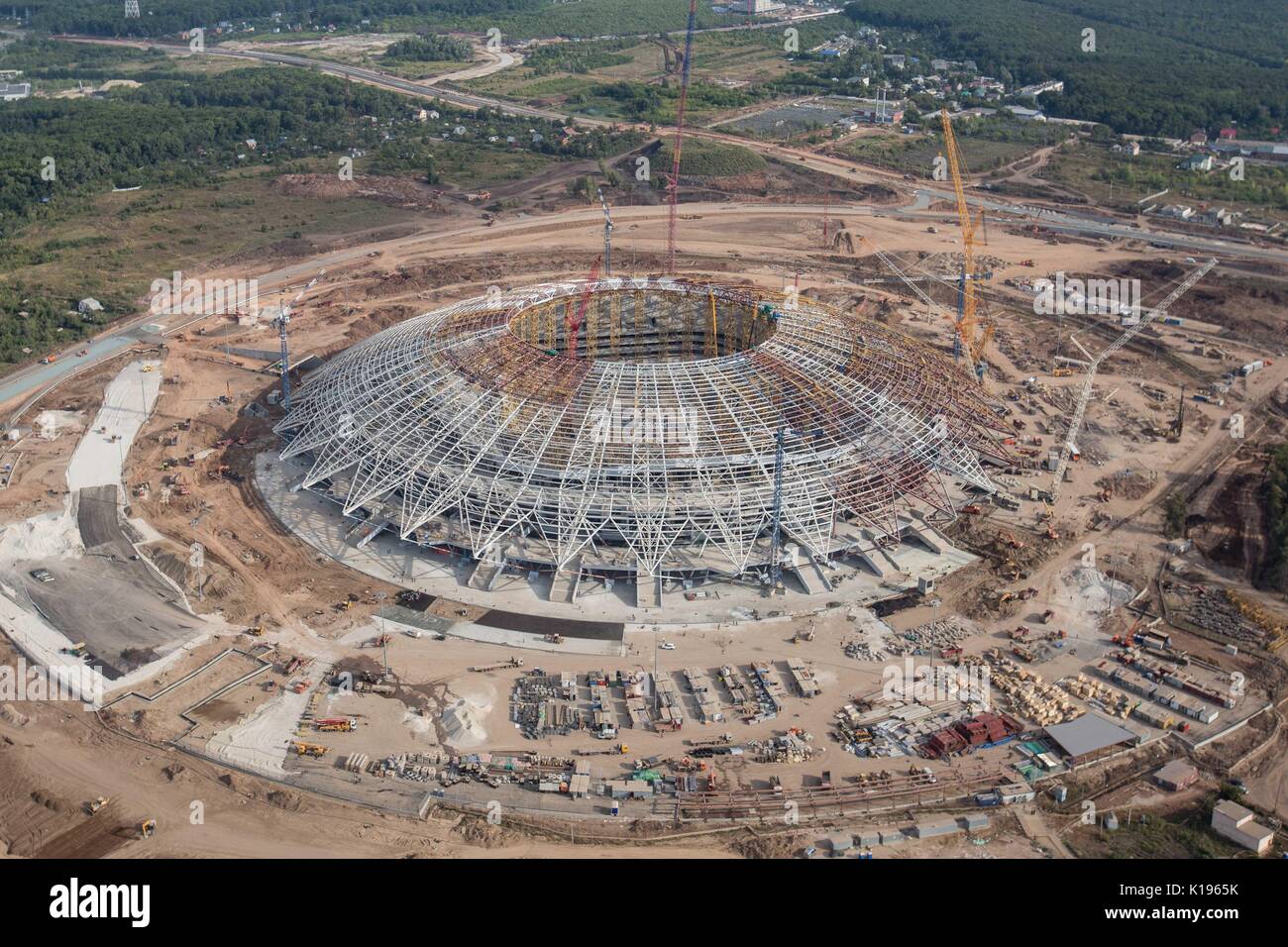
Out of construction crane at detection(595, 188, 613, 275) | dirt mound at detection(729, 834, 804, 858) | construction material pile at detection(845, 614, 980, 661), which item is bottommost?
dirt mound at detection(729, 834, 804, 858)

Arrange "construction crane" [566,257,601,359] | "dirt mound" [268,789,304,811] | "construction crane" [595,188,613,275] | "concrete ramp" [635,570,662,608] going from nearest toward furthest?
"dirt mound" [268,789,304,811]
"concrete ramp" [635,570,662,608]
"construction crane" [566,257,601,359]
"construction crane" [595,188,613,275]

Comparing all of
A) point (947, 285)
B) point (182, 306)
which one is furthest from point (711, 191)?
point (182, 306)

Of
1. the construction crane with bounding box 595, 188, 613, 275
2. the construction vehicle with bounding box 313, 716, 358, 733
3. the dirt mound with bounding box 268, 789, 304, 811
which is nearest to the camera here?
the dirt mound with bounding box 268, 789, 304, 811

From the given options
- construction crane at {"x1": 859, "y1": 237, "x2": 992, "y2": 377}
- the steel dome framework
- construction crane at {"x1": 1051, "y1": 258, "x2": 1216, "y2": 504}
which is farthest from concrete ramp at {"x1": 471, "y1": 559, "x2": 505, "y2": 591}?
construction crane at {"x1": 859, "y1": 237, "x2": 992, "y2": 377}

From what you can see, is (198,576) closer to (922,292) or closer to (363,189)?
(922,292)

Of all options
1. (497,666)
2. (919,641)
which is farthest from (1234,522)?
(497,666)

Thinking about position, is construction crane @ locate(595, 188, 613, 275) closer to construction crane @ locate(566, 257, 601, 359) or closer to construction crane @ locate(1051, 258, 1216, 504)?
construction crane @ locate(566, 257, 601, 359)
